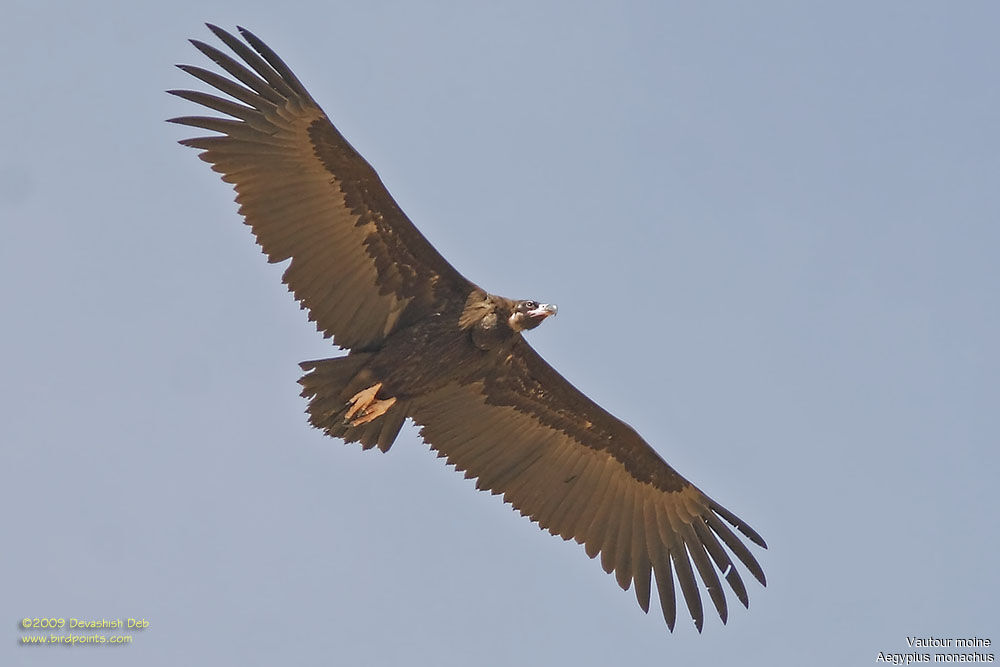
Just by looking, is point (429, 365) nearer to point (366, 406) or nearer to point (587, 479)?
point (366, 406)

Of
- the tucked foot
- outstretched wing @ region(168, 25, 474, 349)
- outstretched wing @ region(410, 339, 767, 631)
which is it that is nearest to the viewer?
outstretched wing @ region(168, 25, 474, 349)

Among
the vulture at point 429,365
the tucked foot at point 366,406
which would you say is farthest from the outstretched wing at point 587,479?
the tucked foot at point 366,406

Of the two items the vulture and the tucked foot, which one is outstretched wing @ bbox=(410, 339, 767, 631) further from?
the tucked foot

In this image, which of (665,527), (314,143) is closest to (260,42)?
(314,143)

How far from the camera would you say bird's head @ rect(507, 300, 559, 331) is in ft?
59.6

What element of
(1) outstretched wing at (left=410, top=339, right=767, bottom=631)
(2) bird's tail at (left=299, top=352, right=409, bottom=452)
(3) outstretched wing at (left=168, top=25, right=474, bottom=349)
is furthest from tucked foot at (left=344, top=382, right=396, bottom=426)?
(1) outstretched wing at (left=410, top=339, right=767, bottom=631)

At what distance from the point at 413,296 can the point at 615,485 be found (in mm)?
3844

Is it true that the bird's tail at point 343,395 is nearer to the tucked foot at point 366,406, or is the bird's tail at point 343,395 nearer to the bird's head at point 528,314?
the tucked foot at point 366,406

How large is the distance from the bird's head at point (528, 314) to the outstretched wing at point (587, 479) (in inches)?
43.4

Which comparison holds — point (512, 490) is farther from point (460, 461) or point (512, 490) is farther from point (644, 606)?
point (644, 606)

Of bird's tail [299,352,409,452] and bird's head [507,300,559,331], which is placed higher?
bird's head [507,300,559,331]

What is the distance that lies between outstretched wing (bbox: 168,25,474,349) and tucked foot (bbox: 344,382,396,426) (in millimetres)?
592

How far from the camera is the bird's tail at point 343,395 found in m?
17.7

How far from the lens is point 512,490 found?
19938 millimetres
